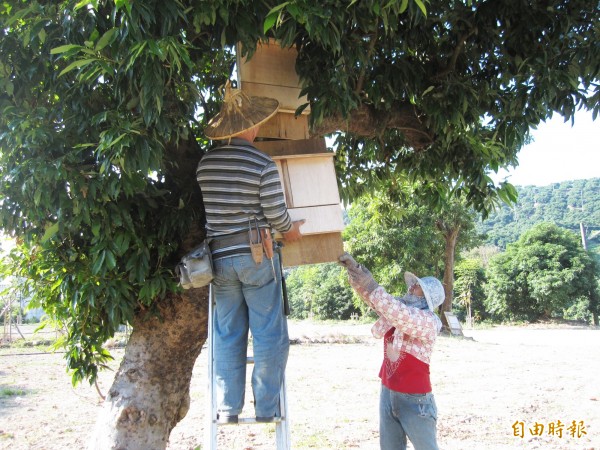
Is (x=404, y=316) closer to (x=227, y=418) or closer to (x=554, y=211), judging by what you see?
(x=227, y=418)

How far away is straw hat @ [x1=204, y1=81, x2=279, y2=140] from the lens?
3.29 m

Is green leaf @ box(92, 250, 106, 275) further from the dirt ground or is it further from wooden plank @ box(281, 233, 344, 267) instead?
the dirt ground

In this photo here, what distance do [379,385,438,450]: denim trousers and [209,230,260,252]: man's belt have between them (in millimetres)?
1396

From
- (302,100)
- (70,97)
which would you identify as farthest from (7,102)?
(302,100)

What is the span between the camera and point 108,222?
313cm

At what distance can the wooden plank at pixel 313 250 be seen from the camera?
3508 millimetres

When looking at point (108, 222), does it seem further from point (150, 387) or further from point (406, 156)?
point (406, 156)

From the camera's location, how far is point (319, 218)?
3.51 m

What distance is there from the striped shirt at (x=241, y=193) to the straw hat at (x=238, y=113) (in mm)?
88

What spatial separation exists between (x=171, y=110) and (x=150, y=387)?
95.8 inches

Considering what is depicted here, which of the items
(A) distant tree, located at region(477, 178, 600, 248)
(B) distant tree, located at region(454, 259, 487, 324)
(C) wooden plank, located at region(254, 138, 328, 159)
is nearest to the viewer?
(C) wooden plank, located at region(254, 138, 328, 159)

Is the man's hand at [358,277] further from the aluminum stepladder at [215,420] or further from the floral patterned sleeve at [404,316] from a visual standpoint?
the aluminum stepladder at [215,420]

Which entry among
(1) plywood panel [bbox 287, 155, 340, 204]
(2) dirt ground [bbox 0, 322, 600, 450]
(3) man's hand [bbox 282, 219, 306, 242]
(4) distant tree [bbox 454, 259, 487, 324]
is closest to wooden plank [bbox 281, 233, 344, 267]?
(3) man's hand [bbox 282, 219, 306, 242]

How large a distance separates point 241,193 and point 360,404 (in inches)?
247
